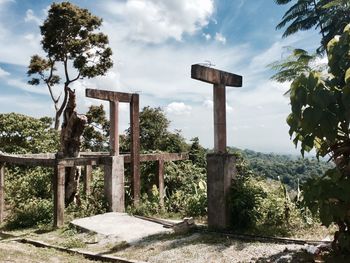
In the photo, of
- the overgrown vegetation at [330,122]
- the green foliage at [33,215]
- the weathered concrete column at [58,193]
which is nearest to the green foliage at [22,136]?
the green foliage at [33,215]

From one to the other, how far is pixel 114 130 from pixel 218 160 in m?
3.86

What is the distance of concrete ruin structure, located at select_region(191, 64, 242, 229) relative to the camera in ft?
24.4

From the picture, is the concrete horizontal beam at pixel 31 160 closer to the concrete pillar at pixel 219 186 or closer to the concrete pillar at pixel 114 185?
the concrete pillar at pixel 114 185

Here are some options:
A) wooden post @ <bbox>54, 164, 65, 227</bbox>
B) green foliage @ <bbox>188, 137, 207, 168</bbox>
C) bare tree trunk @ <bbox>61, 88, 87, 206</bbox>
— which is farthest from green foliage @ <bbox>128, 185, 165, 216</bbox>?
green foliage @ <bbox>188, 137, 207, 168</bbox>

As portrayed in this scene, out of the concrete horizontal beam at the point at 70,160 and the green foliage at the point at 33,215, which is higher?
the concrete horizontal beam at the point at 70,160

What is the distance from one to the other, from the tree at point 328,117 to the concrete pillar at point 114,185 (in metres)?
6.46

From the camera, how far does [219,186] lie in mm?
7465

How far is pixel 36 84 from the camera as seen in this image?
899 inches

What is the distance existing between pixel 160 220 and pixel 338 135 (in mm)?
5369

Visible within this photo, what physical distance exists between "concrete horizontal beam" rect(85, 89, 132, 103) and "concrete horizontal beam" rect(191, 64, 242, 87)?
3321 millimetres

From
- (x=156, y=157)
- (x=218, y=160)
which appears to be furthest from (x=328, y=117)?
(x=156, y=157)

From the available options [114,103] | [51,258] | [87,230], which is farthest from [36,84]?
[51,258]

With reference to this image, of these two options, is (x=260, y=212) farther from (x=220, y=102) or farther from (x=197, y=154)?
(x=197, y=154)

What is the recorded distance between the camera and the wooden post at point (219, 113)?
25.2ft
